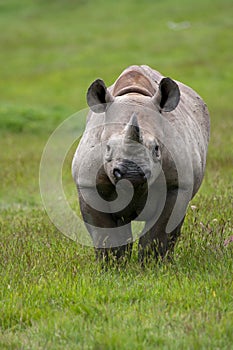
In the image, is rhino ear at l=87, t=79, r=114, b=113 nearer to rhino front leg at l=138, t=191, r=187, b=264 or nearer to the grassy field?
rhino front leg at l=138, t=191, r=187, b=264

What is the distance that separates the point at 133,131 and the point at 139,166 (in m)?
0.25

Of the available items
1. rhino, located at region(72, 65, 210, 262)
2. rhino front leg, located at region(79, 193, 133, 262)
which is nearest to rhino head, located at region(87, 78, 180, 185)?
rhino, located at region(72, 65, 210, 262)

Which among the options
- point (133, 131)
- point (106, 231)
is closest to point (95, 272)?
point (106, 231)

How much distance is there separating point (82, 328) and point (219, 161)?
847 cm

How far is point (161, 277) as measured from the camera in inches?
238

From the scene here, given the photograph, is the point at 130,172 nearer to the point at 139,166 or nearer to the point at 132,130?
the point at 139,166

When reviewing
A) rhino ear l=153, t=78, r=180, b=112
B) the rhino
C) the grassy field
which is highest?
rhino ear l=153, t=78, r=180, b=112

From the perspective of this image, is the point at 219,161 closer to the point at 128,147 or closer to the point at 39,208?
the point at 39,208

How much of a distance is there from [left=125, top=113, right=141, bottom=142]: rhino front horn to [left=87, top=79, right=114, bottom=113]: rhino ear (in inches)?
31.9

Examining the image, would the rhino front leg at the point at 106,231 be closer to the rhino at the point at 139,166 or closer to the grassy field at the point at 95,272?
the rhino at the point at 139,166

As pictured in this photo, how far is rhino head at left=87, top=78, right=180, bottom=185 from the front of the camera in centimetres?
537

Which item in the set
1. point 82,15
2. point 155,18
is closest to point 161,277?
point 155,18

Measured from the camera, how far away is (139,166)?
17.7 ft

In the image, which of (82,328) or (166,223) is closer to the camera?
(82,328)
